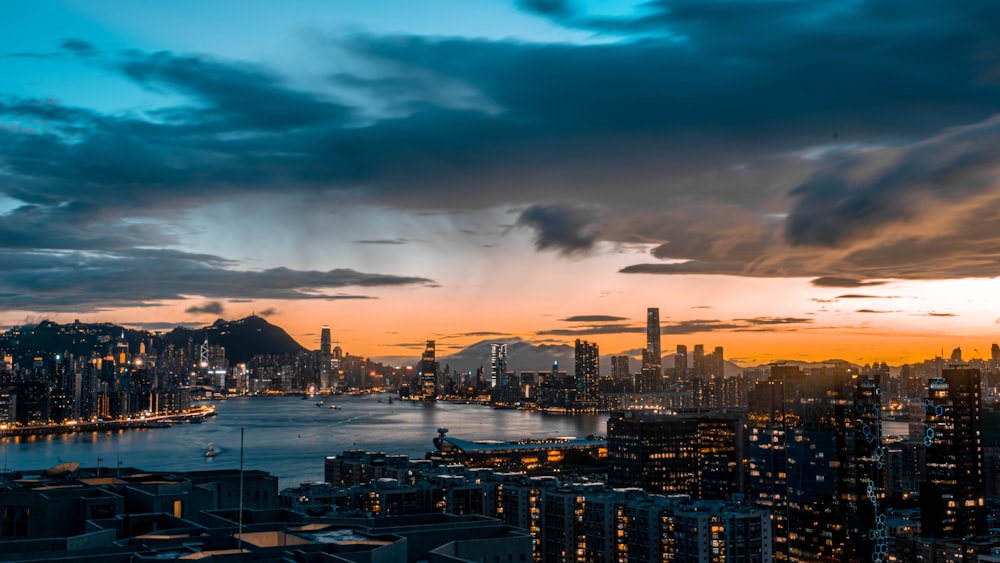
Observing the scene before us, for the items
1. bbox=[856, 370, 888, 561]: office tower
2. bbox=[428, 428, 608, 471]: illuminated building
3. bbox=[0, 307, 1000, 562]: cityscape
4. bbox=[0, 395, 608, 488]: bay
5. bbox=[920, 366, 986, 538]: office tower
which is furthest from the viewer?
bbox=[0, 395, 608, 488]: bay

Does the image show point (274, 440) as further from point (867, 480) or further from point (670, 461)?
point (867, 480)

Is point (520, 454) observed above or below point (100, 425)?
above

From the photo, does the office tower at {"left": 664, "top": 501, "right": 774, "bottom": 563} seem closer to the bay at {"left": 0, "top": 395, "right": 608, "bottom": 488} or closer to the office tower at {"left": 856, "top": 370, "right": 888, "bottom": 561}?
the office tower at {"left": 856, "top": 370, "right": 888, "bottom": 561}

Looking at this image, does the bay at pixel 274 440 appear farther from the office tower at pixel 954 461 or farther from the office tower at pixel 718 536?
the office tower at pixel 954 461

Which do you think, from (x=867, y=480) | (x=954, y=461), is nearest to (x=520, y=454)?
(x=867, y=480)

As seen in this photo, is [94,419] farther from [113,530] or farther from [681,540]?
[113,530]

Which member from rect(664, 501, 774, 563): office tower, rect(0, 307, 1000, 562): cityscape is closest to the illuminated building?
rect(0, 307, 1000, 562): cityscape

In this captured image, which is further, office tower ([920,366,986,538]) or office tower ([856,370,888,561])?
office tower ([920,366,986,538])

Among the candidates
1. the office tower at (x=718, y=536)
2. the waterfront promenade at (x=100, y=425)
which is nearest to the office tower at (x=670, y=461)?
the office tower at (x=718, y=536)
